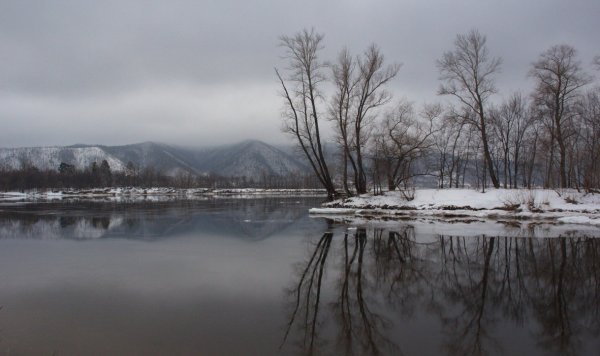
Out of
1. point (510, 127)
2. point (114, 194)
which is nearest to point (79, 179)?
point (114, 194)

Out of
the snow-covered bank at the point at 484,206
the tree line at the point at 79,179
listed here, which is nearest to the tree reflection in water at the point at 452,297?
the snow-covered bank at the point at 484,206

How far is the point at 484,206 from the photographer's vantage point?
83.4 ft

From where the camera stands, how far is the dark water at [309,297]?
6.32 m

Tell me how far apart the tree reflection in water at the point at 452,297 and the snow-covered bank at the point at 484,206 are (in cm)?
904

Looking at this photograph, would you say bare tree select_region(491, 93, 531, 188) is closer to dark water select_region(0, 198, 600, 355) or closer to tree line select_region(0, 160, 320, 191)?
dark water select_region(0, 198, 600, 355)

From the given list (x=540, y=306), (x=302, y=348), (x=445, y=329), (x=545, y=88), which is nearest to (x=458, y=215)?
(x=545, y=88)

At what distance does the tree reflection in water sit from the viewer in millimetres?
6359

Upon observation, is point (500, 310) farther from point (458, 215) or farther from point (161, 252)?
point (458, 215)

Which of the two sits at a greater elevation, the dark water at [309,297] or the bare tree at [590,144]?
the bare tree at [590,144]

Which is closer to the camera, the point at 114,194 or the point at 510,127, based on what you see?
the point at 510,127

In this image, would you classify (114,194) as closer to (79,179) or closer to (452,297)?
(79,179)

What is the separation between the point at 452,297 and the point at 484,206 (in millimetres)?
19003

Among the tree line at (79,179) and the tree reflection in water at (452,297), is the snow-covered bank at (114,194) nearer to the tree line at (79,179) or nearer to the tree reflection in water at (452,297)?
the tree line at (79,179)

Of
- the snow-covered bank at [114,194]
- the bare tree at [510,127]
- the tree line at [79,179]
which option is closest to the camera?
the bare tree at [510,127]
